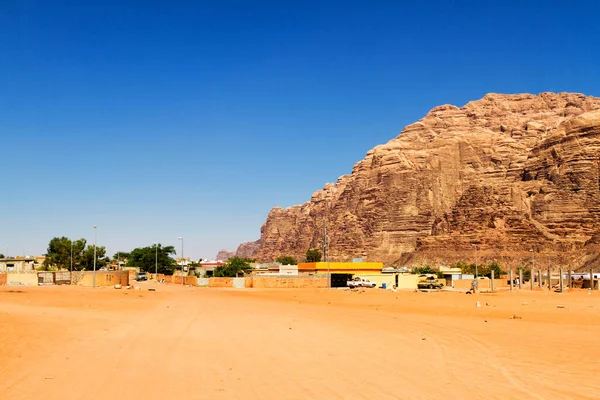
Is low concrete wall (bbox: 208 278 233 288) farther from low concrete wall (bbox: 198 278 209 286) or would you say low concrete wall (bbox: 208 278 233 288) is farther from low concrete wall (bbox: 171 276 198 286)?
low concrete wall (bbox: 171 276 198 286)

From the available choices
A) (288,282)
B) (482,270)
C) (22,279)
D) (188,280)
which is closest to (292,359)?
(22,279)

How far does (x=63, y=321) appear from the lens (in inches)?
950

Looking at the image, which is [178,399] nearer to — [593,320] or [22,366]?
[22,366]

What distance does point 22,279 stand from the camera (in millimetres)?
70938

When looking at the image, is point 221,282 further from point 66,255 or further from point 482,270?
point 482,270

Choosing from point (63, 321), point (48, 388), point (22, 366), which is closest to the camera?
point (48, 388)

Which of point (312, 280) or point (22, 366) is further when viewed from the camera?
point (312, 280)

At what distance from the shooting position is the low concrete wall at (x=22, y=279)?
231 ft

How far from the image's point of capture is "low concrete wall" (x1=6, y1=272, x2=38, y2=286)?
70.3 meters

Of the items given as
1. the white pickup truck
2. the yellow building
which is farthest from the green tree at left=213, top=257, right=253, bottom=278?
the white pickup truck

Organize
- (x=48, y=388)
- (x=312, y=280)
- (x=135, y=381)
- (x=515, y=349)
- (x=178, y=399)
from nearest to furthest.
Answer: (x=178, y=399), (x=48, y=388), (x=135, y=381), (x=515, y=349), (x=312, y=280)

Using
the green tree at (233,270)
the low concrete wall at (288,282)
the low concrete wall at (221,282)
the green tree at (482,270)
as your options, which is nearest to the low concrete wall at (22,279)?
the low concrete wall at (221,282)

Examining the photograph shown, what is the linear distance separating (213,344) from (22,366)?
5.76m

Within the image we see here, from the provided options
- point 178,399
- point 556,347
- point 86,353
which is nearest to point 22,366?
point 86,353
